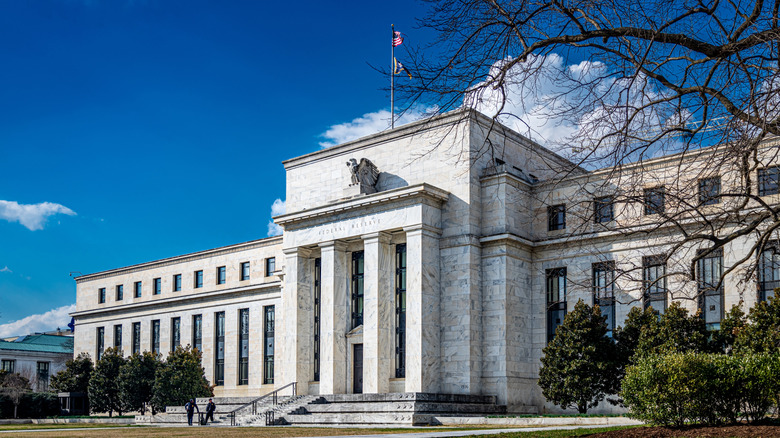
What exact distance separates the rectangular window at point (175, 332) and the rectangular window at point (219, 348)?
4654mm

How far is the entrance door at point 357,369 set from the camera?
45.1 meters

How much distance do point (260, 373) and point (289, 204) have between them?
15553 mm

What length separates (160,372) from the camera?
5444cm

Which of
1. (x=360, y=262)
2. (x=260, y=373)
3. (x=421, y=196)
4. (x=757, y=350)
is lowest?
(x=260, y=373)

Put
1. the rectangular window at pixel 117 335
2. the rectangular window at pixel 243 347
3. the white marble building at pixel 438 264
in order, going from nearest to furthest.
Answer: the white marble building at pixel 438 264 → the rectangular window at pixel 243 347 → the rectangular window at pixel 117 335

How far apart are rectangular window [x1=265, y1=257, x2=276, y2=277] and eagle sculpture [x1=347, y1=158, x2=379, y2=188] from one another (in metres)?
18.3

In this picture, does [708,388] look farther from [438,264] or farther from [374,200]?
[374,200]

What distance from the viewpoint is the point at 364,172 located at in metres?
45.8

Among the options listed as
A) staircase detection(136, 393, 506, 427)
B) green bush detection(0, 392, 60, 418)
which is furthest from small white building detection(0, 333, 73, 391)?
staircase detection(136, 393, 506, 427)

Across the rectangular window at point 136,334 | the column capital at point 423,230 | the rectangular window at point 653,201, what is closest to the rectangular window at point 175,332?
the rectangular window at point 136,334

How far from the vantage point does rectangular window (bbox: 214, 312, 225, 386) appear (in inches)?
2484

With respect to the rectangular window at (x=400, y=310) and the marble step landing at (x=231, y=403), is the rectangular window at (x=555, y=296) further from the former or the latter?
the marble step landing at (x=231, y=403)

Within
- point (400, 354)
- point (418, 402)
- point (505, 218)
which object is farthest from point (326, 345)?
point (505, 218)

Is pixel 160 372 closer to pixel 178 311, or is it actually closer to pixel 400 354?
pixel 178 311
